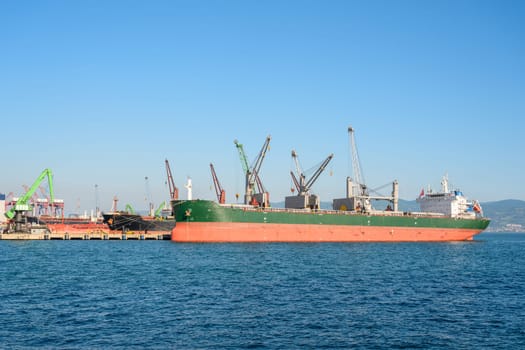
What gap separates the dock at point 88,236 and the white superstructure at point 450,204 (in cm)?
6250

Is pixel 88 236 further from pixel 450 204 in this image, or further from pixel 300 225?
pixel 450 204

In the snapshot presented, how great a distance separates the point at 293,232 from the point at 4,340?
64.3 meters

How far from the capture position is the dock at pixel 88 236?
101 m

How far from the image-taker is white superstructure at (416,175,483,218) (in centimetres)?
10531

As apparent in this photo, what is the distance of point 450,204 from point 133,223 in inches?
3060

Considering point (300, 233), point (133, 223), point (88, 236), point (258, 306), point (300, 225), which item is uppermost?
point (300, 225)

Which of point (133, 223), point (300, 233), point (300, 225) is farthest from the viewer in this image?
point (133, 223)

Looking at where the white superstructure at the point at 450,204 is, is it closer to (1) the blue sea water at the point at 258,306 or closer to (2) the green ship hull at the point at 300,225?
(2) the green ship hull at the point at 300,225

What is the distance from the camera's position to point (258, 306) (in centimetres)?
2770

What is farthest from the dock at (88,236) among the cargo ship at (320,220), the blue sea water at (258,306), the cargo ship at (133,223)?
the blue sea water at (258,306)

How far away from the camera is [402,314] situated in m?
26.1

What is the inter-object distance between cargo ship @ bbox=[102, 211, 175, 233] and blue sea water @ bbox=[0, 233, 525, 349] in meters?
76.0

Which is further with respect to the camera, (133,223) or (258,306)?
(133,223)

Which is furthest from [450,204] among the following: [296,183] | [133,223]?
[133,223]
